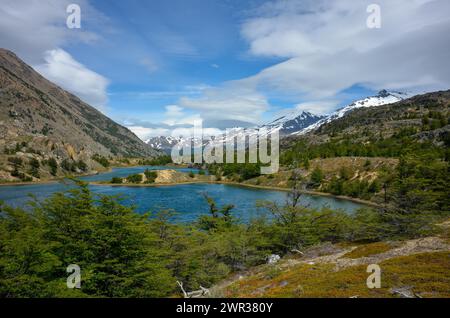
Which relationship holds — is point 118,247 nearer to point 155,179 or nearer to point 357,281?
point 357,281

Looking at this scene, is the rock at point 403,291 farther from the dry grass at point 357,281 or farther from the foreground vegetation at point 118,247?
the foreground vegetation at point 118,247

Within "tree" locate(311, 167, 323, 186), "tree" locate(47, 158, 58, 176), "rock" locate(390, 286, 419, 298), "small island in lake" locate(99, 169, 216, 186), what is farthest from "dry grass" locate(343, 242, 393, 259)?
"tree" locate(47, 158, 58, 176)

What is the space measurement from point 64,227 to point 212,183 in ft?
511

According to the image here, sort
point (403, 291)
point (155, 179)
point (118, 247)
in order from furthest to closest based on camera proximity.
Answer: point (155, 179)
point (118, 247)
point (403, 291)

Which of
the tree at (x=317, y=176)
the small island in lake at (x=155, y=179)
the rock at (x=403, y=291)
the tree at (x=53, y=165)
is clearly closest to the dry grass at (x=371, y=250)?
the rock at (x=403, y=291)

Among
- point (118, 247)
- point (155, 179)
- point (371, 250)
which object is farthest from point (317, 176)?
point (118, 247)

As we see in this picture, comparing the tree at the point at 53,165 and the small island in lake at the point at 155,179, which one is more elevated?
the tree at the point at 53,165

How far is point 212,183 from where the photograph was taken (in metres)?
180

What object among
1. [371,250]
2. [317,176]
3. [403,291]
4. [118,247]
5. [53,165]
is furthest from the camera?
[53,165]

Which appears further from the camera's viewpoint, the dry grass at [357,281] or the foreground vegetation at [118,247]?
the foreground vegetation at [118,247]

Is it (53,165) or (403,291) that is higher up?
(53,165)

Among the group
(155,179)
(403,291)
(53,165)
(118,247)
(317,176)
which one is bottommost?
(155,179)

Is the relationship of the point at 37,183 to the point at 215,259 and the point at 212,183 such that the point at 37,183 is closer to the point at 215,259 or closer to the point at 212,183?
the point at 212,183
